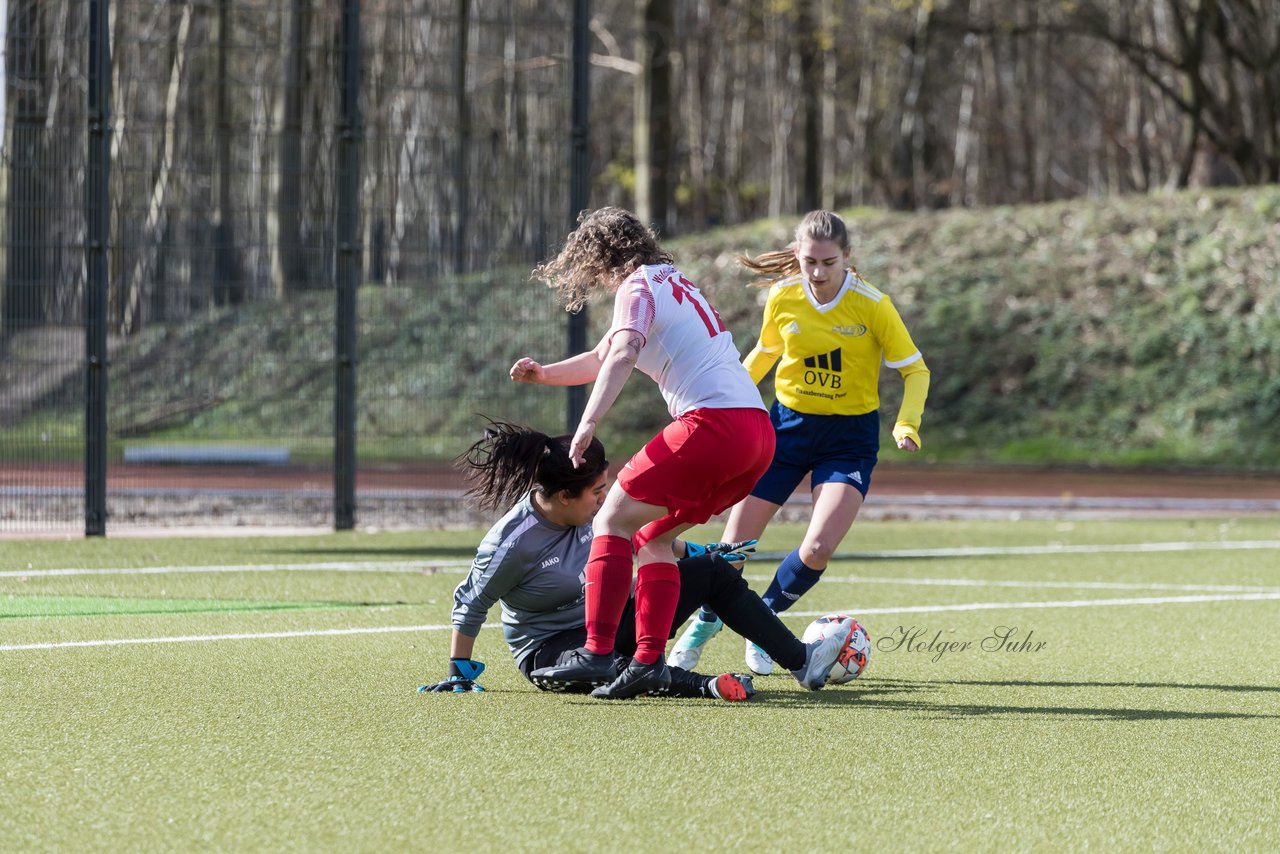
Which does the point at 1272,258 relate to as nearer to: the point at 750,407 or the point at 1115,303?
the point at 1115,303

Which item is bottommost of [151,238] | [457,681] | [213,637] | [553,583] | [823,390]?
[213,637]

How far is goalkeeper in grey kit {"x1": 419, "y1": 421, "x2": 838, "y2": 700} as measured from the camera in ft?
19.5

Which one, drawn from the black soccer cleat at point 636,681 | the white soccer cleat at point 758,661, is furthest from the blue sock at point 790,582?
the black soccer cleat at point 636,681

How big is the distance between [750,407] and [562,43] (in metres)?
9.16

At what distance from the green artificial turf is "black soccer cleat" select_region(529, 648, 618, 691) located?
0.09 meters

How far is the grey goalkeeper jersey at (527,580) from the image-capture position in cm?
593

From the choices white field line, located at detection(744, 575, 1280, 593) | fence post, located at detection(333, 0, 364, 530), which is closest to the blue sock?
white field line, located at detection(744, 575, 1280, 593)

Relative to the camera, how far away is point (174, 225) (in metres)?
12.9

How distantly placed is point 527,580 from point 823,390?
5.24 ft

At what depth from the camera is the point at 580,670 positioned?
585cm

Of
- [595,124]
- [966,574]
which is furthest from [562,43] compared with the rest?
[595,124]

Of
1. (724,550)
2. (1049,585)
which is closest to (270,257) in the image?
(1049,585)

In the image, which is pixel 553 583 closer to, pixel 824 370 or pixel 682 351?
pixel 682 351

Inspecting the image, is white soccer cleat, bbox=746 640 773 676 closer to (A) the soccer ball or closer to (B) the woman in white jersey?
(A) the soccer ball
